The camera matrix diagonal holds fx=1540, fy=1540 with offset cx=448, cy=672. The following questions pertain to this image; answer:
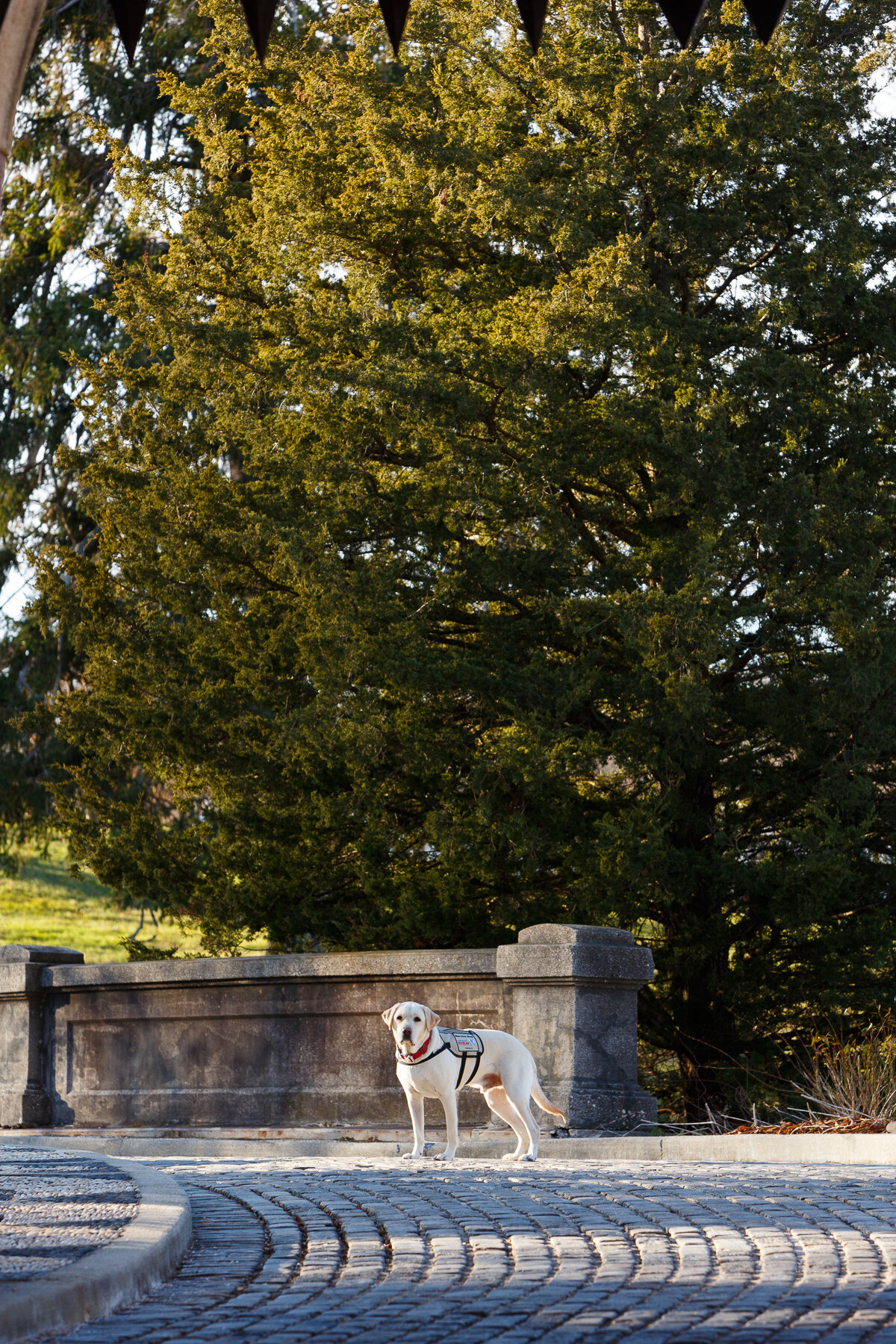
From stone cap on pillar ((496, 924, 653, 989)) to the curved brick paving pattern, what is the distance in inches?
96.1

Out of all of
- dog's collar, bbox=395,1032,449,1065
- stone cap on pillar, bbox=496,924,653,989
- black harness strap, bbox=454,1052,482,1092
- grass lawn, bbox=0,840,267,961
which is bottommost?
black harness strap, bbox=454,1052,482,1092

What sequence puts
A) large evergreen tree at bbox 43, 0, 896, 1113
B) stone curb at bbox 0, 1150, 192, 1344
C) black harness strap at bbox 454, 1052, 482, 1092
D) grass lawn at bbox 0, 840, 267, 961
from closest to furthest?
stone curb at bbox 0, 1150, 192, 1344 < black harness strap at bbox 454, 1052, 482, 1092 < large evergreen tree at bbox 43, 0, 896, 1113 < grass lawn at bbox 0, 840, 267, 961

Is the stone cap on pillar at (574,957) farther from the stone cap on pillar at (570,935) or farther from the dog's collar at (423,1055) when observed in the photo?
the dog's collar at (423,1055)

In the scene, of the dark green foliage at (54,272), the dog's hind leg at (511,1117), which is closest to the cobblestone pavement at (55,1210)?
the dog's hind leg at (511,1117)

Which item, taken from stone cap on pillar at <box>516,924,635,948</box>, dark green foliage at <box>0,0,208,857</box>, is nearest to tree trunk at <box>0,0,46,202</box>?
stone cap on pillar at <box>516,924,635,948</box>

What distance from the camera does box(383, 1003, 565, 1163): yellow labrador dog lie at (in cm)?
943

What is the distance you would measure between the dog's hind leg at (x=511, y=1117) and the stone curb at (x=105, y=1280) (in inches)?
143

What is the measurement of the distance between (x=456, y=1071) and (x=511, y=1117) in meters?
0.70

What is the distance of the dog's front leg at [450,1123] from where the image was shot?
9652 millimetres

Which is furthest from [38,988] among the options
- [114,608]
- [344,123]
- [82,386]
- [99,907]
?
[99,907]

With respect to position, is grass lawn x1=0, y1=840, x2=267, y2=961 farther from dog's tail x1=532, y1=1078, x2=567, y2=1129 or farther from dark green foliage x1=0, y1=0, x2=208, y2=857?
dog's tail x1=532, y1=1078, x2=567, y2=1129

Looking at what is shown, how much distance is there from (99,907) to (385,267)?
126 feet

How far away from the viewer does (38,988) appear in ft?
43.7

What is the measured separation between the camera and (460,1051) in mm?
9594
